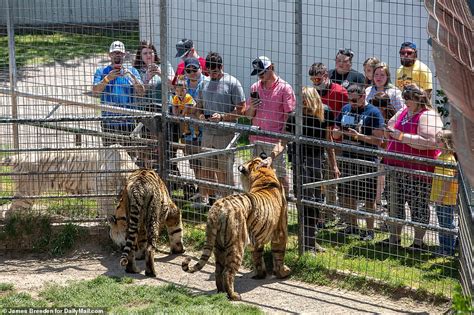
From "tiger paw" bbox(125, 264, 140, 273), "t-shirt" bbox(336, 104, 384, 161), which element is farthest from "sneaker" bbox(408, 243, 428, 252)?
"tiger paw" bbox(125, 264, 140, 273)

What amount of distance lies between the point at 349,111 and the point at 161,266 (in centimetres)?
246

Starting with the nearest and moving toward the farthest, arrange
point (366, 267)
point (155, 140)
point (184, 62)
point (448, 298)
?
point (448, 298) → point (366, 267) → point (155, 140) → point (184, 62)

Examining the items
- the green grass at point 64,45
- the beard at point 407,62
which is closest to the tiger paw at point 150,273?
the green grass at point 64,45

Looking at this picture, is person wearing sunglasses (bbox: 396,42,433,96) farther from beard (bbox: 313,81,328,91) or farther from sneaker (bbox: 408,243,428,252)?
sneaker (bbox: 408,243,428,252)

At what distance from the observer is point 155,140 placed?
10000 millimetres

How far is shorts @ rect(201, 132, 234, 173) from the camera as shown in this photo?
9961mm

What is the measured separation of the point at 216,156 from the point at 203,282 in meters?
1.69

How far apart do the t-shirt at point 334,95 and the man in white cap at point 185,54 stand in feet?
5.11

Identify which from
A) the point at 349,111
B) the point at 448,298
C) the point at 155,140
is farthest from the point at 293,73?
the point at 448,298

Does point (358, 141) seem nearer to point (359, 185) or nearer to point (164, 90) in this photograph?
point (359, 185)

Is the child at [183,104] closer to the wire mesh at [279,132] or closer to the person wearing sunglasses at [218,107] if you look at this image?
the wire mesh at [279,132]

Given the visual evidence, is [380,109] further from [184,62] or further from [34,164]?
[34,164]

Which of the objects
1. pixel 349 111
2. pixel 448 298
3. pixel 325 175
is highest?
pixel 349 111

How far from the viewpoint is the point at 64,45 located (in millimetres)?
11383
